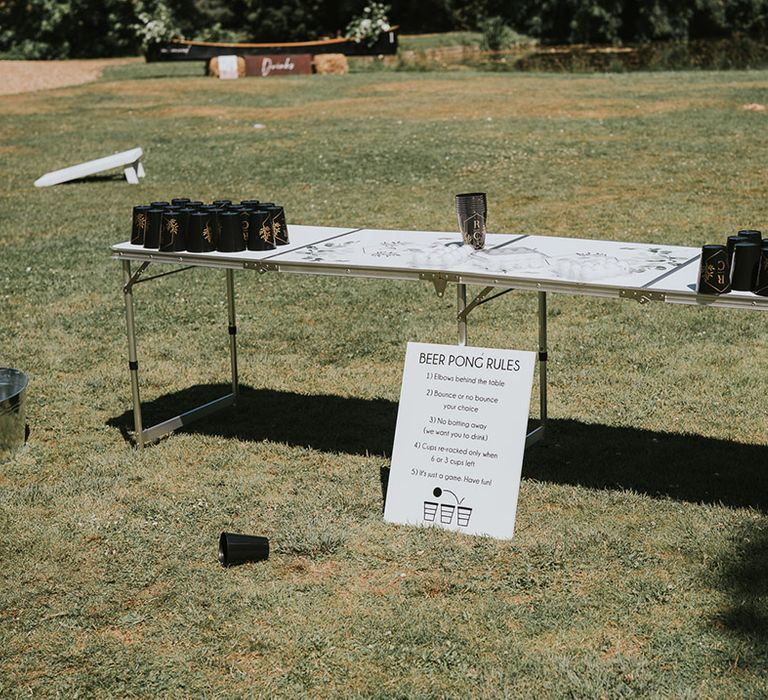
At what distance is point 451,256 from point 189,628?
202 centimetres

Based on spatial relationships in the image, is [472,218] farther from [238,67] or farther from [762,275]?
[238,67]

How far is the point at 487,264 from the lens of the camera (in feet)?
15.5

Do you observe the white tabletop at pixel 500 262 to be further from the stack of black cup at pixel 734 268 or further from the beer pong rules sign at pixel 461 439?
the beer pong rules sign at pixel 461 439

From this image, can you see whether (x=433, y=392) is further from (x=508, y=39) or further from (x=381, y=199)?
(x=508, y=39)

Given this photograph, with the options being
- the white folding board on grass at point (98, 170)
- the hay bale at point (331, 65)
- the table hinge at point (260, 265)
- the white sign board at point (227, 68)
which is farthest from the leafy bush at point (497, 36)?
the table hinge at point (260, 265)

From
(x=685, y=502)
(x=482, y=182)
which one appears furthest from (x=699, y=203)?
(x=685, y=502)

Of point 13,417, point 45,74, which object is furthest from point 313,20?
point 13,417

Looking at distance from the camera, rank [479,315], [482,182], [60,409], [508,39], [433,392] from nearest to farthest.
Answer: [433,392]
[60,409]
[479,315]
[482,182]
[508,39]

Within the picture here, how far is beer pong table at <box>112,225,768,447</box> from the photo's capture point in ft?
14.3

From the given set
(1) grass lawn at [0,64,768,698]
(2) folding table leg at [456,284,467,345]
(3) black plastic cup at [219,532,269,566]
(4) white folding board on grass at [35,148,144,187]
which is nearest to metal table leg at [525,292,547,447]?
(1) grass lawn at [0,64,768,698]

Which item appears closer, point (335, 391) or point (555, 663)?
point (555, 663)

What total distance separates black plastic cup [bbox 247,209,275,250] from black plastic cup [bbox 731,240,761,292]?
2234mm

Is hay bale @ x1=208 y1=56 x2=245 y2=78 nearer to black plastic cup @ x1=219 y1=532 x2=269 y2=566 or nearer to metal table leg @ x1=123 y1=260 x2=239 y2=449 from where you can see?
metal table leg @ x1=123 y1=260 x2=239 y2=449

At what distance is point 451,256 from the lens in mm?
4914
